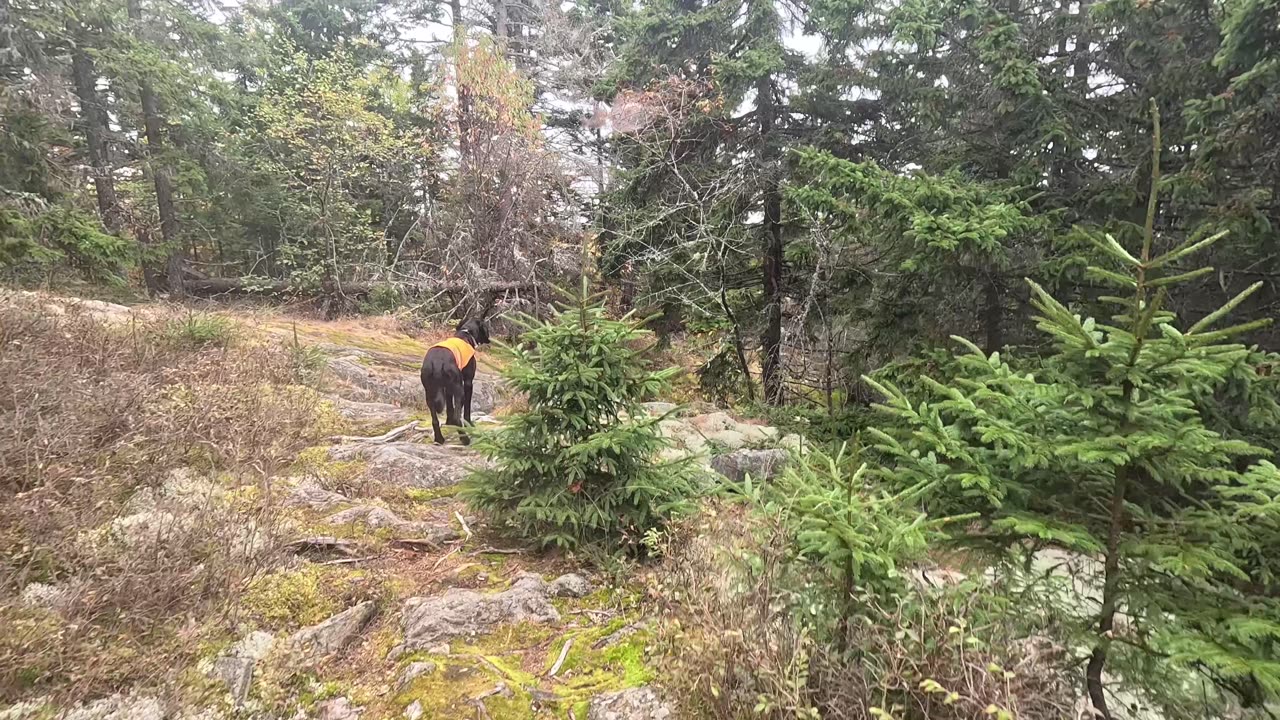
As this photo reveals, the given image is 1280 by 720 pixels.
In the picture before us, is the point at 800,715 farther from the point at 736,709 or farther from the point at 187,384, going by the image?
the point at 187,384

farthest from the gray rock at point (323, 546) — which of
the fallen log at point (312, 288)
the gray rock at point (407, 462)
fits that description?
the fallen log at point (312, 288)

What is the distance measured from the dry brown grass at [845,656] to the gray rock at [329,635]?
175 cm

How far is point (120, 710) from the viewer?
7.57 ft

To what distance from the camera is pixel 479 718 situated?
2557 mm

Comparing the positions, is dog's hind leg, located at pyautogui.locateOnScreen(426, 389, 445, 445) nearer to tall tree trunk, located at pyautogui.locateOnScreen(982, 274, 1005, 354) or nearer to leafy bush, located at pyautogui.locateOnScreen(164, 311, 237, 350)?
leafy bush, located at pyautogui.locateOnScreen(164, 311, 237, 350)

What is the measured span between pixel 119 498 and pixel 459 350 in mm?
3425

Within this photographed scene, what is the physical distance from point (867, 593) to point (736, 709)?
0.68 metres

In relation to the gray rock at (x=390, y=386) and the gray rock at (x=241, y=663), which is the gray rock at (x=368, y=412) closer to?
the gray rock at (x=390, y=386)

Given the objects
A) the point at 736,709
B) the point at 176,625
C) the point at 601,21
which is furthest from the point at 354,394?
the point at 601,21

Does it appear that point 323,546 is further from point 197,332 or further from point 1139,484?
point 197,332

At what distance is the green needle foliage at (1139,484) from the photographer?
6.60ft

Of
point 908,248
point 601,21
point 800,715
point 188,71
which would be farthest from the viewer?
point 601,21

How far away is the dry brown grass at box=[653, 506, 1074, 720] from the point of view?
203 cm

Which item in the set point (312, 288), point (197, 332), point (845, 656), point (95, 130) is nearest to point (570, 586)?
point (845, 656)
